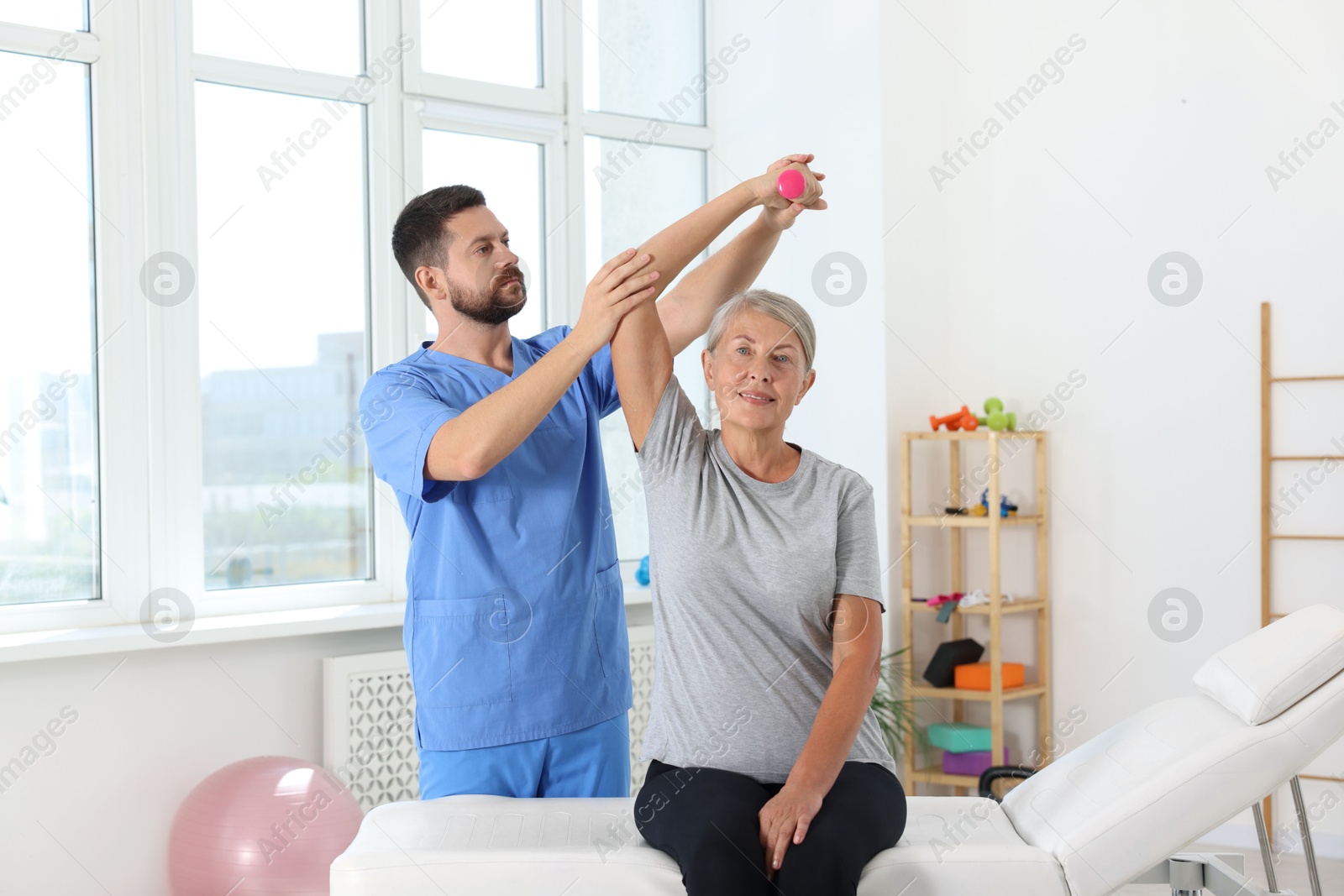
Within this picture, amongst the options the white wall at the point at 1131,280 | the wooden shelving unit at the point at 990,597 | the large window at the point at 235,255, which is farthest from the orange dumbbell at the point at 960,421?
the large window at the point at 235,255

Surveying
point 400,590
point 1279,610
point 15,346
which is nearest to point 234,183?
point 15,346

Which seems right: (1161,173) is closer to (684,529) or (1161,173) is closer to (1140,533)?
(1140,533)

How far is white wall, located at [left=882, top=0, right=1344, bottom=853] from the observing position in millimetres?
3121

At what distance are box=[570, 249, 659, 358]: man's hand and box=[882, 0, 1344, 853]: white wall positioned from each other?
2080 mm

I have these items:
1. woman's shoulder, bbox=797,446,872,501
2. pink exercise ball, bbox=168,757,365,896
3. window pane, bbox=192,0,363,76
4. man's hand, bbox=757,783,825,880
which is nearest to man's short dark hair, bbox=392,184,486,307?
woman's shoulder, bbox=797,446,872,501

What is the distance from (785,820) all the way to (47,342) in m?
2.32

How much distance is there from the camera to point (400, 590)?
10.7ft

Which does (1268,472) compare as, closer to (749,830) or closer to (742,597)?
(742,597)

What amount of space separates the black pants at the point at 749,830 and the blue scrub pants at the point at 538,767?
0.27m

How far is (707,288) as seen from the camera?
188 centimetres

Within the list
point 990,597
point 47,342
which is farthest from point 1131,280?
point 47,342

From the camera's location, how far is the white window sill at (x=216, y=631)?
8.34ft

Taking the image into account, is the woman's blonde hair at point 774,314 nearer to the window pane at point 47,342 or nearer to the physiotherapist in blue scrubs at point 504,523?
the physiotherapist in blue scrubs at point 504,523

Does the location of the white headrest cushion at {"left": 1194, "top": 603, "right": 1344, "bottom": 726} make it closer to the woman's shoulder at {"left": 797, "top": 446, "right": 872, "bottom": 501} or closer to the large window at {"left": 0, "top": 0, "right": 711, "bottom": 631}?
the woman's shoulder at {"left": 797, "top": 446, "right": 872, "bottom": 501}
